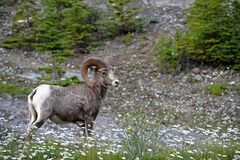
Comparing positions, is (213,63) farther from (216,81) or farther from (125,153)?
(125,153)

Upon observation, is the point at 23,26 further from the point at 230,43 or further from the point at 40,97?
the point at 40,97

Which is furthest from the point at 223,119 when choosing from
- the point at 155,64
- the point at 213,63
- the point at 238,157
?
the point at 238,157

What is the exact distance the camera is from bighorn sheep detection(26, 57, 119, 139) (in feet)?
34.0

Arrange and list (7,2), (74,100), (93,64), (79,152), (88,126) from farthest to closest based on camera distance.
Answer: (7,2)
(93,64)
(74,100)
(88,126)
(79,152)

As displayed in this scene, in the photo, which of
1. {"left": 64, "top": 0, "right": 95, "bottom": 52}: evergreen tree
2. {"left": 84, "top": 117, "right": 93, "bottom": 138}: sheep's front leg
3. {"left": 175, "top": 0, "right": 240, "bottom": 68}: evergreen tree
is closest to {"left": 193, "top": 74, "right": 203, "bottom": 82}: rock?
{"left": 175, "top": 0, "right": 240, "bottom": 68}: evergreen tree

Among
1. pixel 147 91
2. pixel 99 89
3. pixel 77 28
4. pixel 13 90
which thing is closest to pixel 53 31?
pixel 77 28

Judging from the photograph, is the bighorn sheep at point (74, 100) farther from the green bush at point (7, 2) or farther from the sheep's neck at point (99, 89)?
the green bush at point (7, 2)

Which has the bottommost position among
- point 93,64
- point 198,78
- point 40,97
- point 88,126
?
point 198,78

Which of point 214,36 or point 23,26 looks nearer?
point 214,36

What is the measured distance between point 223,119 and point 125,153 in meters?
7.73

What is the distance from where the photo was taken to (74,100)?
35.7 feet

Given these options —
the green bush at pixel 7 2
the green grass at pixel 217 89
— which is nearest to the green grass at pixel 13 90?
the green grass at pixel 217 89

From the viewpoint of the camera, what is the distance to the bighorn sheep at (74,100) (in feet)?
34.0

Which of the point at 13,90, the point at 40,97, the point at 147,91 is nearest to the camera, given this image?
the point at 40,97
